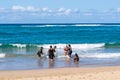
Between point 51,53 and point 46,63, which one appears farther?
point 51,53

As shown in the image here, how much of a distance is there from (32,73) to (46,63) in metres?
5.04

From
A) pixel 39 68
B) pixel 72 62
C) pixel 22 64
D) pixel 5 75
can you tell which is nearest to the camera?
pixel 5 75

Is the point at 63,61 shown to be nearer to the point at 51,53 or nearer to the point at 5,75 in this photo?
the point at 51,53

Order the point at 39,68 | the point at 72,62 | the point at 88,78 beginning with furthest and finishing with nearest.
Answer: the point at 72,62, the point at 39,68, the point at 88,78

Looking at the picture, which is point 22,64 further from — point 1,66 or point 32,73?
point 32,73

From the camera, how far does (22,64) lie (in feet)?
72.9

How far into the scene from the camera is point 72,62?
2366 cm

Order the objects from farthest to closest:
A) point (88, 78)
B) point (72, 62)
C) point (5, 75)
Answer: point (72, 62), point (5, 75), point (88, 78)

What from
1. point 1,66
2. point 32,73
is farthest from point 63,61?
point 32,73

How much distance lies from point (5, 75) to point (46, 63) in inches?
233

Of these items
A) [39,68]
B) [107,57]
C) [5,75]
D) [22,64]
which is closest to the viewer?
[5,75]

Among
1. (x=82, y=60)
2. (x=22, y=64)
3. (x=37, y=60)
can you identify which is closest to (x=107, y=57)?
(x=82, y=60)

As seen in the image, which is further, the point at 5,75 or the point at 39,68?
the point at 39,68

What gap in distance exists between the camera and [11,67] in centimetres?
2072
